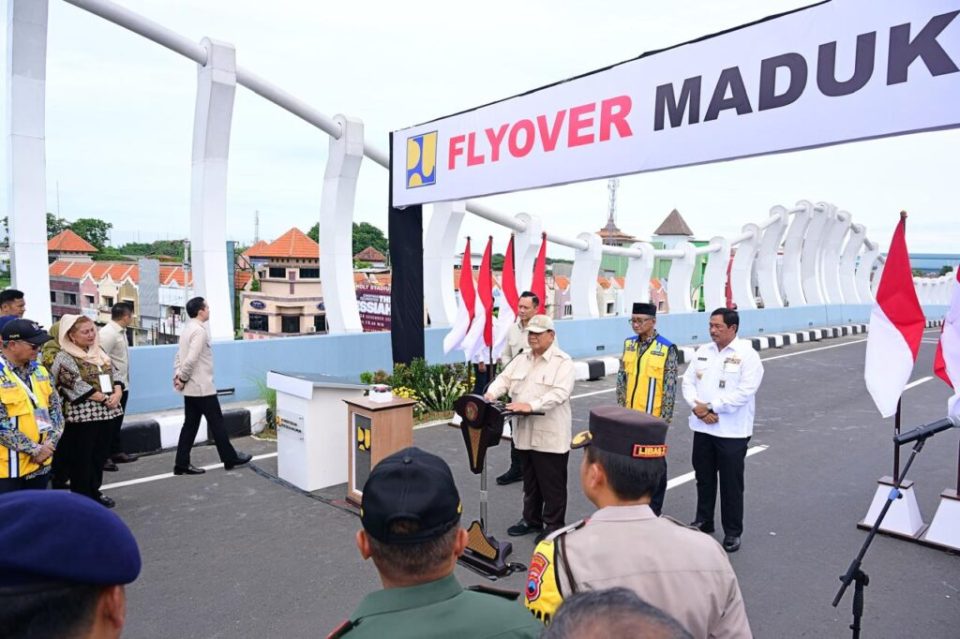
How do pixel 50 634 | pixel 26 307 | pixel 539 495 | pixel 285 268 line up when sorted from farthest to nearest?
pixel 285 268 → pixel 26 307 → pixel 539 495 → pixel 50 634

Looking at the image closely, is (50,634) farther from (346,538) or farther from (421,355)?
(421,355)

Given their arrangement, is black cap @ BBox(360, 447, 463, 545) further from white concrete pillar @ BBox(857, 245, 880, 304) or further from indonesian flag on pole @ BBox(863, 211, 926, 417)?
white concrete pillar @ BBox(857, 245, 880, 304)

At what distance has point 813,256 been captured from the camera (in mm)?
24688

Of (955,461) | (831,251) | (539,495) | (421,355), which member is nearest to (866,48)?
(539,495)

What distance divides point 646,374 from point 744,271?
1818 centimetres

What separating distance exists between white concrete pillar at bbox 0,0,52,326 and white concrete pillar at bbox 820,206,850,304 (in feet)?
82.0

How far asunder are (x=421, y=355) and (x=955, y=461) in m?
6.74

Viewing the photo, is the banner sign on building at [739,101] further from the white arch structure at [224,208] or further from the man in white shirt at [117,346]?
the man in white shirt at [117,346]

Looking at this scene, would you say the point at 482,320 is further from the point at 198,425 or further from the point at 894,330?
the point at 894,330

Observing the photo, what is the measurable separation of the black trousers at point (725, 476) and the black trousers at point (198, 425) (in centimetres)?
449

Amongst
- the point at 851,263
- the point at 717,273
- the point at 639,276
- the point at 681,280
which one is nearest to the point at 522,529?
the point at 639,276

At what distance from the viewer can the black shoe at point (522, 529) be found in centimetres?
489

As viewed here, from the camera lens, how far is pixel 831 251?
26.0m

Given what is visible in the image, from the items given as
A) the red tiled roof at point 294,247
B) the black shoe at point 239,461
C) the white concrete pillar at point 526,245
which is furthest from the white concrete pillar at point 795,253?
the red tiled roof at point 294,247
